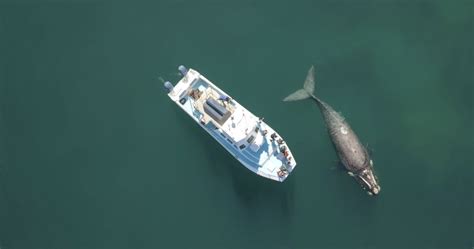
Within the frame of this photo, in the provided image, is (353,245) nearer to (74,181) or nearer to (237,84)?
(237,84)

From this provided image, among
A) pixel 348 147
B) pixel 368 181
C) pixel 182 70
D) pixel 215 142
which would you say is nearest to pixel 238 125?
pixel 215 142

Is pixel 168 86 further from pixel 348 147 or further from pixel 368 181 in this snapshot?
pixel 368 181

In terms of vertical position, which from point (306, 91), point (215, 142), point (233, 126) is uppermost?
point (306, 91)

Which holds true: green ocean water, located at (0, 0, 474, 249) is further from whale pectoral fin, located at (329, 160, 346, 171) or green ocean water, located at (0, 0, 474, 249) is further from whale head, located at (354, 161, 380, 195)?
whale head, located at (354, 161, 380, 195)

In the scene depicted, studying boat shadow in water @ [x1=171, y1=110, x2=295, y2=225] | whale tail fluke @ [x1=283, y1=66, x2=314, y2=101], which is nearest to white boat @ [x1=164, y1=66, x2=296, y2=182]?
boat shadow in water @ [x1=171, y1=110, x2=295, y2=225]

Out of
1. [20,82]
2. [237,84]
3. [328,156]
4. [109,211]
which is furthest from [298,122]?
[20,82]

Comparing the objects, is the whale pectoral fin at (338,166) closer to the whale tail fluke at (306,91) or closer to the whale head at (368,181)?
the whale head at (368,181)
